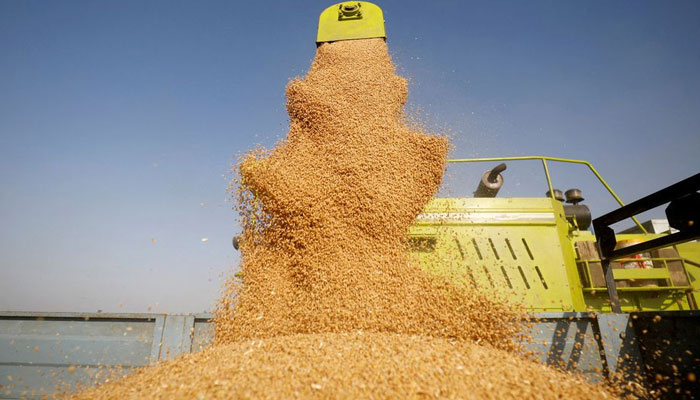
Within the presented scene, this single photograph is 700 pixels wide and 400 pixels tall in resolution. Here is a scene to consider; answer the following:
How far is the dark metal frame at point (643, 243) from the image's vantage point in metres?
2.06

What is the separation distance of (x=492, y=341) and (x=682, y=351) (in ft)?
3.35

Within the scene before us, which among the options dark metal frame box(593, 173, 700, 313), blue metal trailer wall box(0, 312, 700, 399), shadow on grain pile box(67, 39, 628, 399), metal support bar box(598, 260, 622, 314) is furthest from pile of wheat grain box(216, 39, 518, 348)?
dark metal frame box(593, 173, 700, 313)

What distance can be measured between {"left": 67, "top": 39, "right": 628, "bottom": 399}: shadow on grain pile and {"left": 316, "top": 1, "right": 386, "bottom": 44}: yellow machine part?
0.51m

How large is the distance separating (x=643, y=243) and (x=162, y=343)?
11.2ft

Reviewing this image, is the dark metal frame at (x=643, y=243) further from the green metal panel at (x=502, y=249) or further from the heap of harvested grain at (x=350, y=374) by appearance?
the heap of harvested grain at (x=350, y=374)

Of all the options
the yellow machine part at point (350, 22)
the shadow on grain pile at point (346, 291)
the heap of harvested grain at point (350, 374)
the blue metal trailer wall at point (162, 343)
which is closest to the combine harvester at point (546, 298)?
the blue metal trailer wall at point (162, 343)

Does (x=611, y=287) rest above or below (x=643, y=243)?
below

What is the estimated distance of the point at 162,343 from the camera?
2.36 meters

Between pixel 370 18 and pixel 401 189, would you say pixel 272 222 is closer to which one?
pixel 401 189

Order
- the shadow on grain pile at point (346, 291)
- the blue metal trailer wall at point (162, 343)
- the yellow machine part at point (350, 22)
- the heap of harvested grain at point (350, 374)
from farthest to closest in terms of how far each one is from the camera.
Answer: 1. the yellow machine part at point (350, 22)
2. the blue metal trailer wall at point (162, 343)
3. the shadow on grain pile at point (346, 291)
4. the heap of harvested grain at point (350, 374)

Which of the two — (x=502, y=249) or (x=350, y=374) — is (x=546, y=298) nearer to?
(x=502, y=249)

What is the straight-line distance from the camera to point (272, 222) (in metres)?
3.00

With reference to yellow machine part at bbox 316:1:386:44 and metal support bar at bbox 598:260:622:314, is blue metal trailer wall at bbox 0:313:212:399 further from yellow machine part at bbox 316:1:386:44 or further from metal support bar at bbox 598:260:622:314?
yellow machine part at bbox 316:1:386:44

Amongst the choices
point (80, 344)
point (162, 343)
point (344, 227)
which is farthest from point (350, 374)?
point (80, 344)
